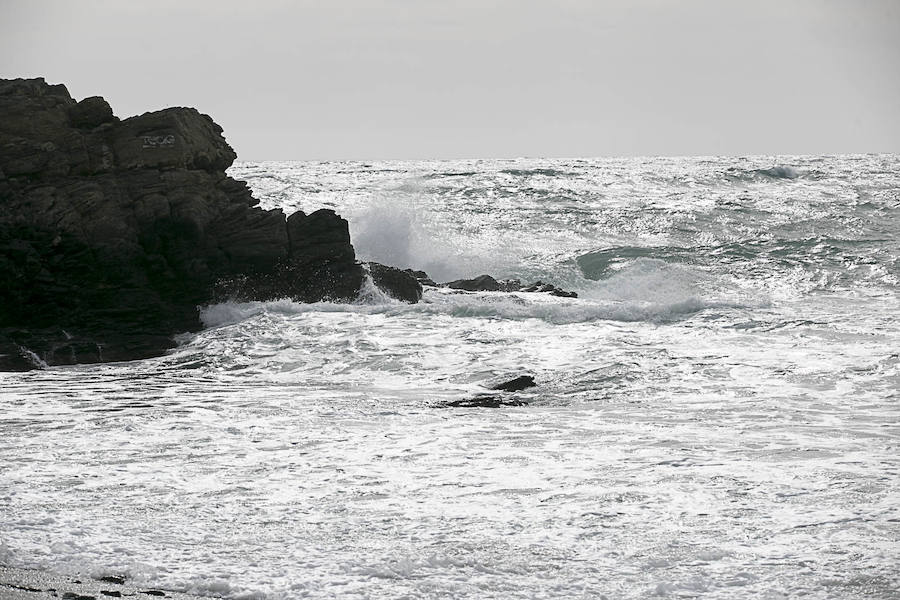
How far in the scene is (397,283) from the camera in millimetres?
17375

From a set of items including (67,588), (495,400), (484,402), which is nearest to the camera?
(67,588)

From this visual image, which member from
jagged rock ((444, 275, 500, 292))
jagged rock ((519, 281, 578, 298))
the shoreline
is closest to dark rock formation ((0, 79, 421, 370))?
jagged rock ((444, 275, 500, 292))

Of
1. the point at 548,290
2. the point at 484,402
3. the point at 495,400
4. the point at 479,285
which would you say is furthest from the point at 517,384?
the point at 548,290

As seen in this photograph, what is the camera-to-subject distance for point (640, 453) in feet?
26.0

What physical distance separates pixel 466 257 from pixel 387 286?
762cm

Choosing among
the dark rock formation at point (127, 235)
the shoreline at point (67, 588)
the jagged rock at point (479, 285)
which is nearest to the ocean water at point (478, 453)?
the shoreline at point (67, 588)

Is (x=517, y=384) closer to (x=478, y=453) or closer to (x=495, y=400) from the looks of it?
(x=495, y=400)

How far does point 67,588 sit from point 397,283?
41.0 feet

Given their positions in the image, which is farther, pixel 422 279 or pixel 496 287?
pixel 422 279

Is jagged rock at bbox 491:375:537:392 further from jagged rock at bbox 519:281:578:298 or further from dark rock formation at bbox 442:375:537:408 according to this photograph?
jagged rock at bbox 519:281:578:298

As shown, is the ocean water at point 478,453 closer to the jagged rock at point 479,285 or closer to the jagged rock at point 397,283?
the jagged rock at point 397,283

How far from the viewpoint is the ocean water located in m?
5.42

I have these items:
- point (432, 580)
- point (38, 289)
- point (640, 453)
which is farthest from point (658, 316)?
point (432, 580)

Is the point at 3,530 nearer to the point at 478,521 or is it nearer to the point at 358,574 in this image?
the point at 358,574
